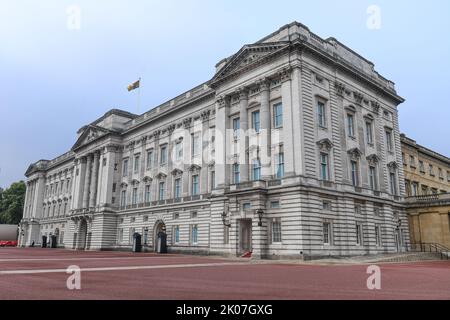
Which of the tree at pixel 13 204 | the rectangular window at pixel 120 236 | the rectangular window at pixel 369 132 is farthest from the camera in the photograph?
the tree at pixel 13 204

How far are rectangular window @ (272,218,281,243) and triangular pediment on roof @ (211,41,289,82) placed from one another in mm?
15857

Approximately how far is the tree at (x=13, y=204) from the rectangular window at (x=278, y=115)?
4025 inches

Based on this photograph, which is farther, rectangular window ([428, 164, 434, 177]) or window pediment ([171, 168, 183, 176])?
rectangular window ([428, 164, 434, 177])

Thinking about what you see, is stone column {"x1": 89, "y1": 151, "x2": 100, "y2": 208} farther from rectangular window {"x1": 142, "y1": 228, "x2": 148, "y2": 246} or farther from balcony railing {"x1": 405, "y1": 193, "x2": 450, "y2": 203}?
balcony railing {"x1": 405, "y1": 193, "x2": 450, "y2": 203}

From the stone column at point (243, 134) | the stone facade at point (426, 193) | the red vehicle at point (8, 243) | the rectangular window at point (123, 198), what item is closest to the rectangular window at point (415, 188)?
the stone facade at point (426, 193)

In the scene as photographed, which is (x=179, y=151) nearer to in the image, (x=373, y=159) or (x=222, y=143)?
(x=222, y=143)

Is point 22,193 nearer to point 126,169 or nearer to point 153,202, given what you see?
point 126,169

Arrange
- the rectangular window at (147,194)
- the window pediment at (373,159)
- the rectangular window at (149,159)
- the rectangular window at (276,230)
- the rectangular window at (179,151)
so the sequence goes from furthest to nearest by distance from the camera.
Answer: the rectangular window at (149,159)
the rectangular window at (147,194)
the rectangular window at (179,151)
the window pediment at (373,159)
the rectangular window at (276,230)

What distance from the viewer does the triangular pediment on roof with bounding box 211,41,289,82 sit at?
37.4 meters

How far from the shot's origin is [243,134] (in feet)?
130

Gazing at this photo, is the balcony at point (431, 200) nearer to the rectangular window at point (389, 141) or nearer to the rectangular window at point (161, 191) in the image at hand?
the rectangular window at point (389, 141)

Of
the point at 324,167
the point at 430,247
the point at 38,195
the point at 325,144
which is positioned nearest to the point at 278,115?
the point at 325,144

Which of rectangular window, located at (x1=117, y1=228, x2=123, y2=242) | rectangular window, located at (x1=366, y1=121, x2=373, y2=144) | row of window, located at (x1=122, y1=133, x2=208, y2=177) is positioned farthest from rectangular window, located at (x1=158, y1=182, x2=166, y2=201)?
rectangular window, located at (x1=366, y1=121, x2=373, y2=144)

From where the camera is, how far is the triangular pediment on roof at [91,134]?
65294 millimetres
